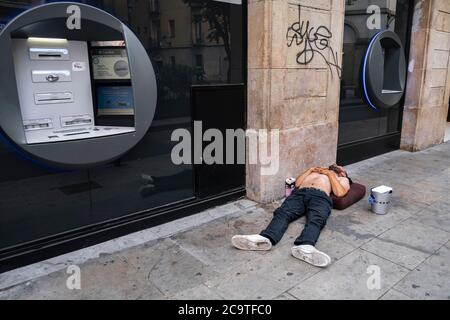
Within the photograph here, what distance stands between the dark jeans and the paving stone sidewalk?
0.40ft

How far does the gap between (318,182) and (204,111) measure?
143cm

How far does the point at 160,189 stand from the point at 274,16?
2.19 meters

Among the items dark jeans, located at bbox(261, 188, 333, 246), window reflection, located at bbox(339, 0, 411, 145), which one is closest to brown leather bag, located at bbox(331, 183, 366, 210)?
dark jeans, located at bbox(261, 188, 333, 246)

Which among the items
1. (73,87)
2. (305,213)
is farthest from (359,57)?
(73,87)

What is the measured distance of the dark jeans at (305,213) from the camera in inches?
130

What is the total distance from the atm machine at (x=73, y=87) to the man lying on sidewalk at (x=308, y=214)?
1423mm

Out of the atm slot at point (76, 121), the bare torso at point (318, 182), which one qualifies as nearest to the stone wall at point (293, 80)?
the bare torso at point (318, 182)

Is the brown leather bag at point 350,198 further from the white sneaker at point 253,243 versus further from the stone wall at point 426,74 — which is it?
the stone wall at point 426,74

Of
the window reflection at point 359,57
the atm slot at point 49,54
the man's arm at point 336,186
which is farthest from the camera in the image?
the window reflection at point 359,57

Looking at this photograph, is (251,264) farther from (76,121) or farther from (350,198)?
(76,121)

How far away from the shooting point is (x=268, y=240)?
3.24 m

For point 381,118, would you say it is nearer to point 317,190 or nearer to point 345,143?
point 345,143

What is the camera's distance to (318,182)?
3953 mm

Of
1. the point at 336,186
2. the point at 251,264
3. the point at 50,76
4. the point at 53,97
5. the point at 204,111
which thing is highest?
the point at 50,76
